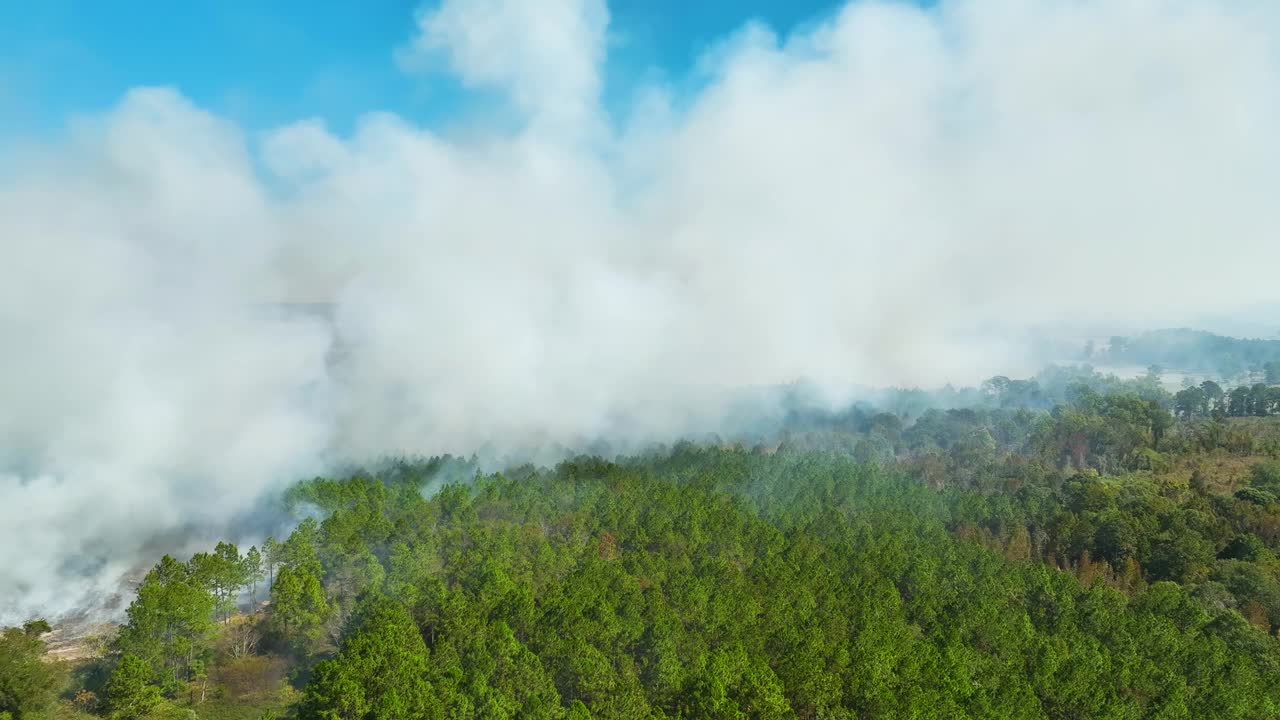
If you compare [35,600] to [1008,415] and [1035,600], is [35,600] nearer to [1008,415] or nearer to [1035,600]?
[1035,600]

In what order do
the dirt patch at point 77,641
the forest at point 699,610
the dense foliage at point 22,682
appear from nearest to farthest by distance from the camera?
the forest at point 699,610 < the dense foliage at point 22,682 < the dirt patch at point 77,641

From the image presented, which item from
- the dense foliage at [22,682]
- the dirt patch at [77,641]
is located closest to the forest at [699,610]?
the dense foliage at [22,682]

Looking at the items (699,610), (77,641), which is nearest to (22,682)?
(77,641)

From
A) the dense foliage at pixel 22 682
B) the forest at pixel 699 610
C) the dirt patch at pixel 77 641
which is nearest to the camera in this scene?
the forest at pixel 699 610

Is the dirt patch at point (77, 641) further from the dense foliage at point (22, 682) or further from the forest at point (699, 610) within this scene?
the dense foliage at point (22, 682)

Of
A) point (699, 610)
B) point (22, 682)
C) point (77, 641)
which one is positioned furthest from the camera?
point (77, 641)

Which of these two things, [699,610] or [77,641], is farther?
[77,641]

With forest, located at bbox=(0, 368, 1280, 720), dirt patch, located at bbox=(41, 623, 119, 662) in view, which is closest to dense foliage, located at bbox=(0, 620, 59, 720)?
forest, located at bbox=(0, 368, 1280, 720)

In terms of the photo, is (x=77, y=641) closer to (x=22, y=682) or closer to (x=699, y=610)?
(x=22, y=682)

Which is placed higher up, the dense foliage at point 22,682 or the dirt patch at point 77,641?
the dense foliage at point 22,682

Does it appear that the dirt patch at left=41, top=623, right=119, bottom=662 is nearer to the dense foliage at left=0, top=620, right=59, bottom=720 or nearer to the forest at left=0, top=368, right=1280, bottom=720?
the forest at left=0, top=368, right=1280, bottom=720
